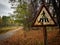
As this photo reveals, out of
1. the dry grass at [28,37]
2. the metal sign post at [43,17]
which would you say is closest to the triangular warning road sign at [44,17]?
the metal sign post at [43,17]

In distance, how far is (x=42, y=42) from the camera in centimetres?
257

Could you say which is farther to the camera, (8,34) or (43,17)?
(8,34)

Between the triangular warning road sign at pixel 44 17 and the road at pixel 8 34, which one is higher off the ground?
the triangular warning road sign at pixel 44 17

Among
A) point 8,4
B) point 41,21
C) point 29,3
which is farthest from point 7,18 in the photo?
point 41,21

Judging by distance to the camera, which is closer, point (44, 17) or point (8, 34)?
point (44, 17)

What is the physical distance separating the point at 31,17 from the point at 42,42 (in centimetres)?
38

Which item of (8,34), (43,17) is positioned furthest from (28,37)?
(43,17)

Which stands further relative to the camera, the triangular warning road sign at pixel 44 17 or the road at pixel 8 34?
the road at pixel 8 34

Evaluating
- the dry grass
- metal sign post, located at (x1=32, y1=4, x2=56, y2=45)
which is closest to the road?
the dry grass

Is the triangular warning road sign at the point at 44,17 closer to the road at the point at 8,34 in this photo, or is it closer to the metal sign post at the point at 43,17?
the metal sign post at the point at 43,17

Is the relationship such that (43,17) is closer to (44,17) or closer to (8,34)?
(44,17)

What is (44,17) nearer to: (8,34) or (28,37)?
(28,37)

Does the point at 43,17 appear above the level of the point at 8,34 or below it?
above

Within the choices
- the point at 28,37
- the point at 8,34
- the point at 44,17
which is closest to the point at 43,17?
the point at 44,17
